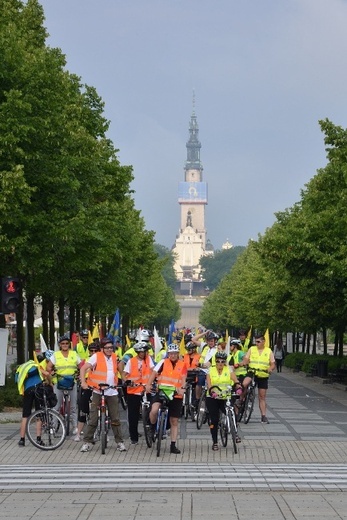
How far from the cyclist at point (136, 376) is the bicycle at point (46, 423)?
118 centimetres

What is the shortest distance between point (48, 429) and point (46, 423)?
0.10 metres

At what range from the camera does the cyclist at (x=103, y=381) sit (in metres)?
18.2

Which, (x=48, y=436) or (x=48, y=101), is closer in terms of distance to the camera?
(x=48, y=436)

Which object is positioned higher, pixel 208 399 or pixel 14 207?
pixel 14 207

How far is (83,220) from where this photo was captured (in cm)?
2789

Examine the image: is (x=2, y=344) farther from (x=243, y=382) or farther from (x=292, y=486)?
(x=292, y=486)

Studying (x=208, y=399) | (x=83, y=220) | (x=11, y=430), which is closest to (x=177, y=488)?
(x=208, y=399)

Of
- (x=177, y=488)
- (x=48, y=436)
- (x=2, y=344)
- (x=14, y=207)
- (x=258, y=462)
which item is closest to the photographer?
(x=177, y=488)

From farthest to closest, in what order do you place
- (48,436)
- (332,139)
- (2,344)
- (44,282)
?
(332,139) < (44,282) < (2,344) < (48,436)

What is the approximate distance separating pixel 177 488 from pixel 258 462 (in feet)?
9.92

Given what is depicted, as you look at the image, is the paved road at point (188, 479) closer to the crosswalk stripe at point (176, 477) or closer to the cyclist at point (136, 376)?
the crosswalk stripe at point (176, 477)

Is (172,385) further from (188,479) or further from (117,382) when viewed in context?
(188,479)

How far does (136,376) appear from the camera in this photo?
754 inches

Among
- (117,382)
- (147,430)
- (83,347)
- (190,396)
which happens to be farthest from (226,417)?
(83,347)
